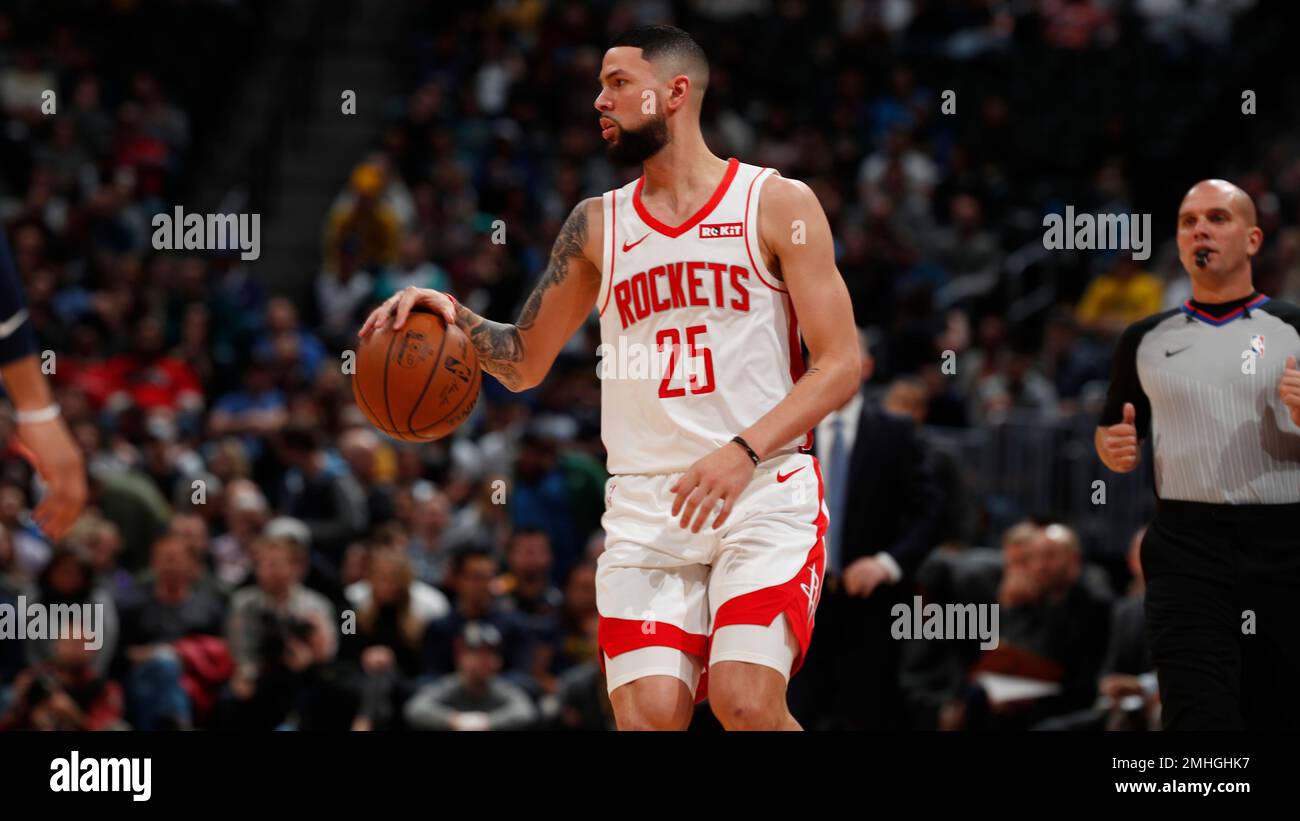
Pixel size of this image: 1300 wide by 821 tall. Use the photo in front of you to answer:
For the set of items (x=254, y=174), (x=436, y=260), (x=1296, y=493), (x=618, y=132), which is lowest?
(x=1296, y=493)

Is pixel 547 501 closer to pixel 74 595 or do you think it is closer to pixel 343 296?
pixel 74 595

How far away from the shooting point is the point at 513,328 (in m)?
5.55

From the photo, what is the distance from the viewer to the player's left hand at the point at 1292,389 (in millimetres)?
5461

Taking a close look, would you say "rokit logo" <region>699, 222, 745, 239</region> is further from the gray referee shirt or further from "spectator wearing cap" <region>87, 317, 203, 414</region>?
"spectator wearing cap" <region>87, 317, 203, 414</region>

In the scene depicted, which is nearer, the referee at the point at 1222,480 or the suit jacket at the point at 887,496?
the referee at the point at 1222,480

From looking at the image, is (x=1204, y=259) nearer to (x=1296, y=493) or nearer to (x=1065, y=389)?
(x=1296, y=493)

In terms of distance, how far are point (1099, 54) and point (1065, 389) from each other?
500 cm

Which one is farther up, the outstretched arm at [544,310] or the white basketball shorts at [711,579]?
the outstretched arm at [544,310]

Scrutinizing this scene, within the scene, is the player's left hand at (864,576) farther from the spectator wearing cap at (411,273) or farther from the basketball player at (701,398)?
the spectator wearing cap at (411,273)

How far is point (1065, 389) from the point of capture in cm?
1302

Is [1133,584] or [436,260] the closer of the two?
[1133,584]

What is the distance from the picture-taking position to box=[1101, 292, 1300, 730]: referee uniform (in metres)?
5.57
